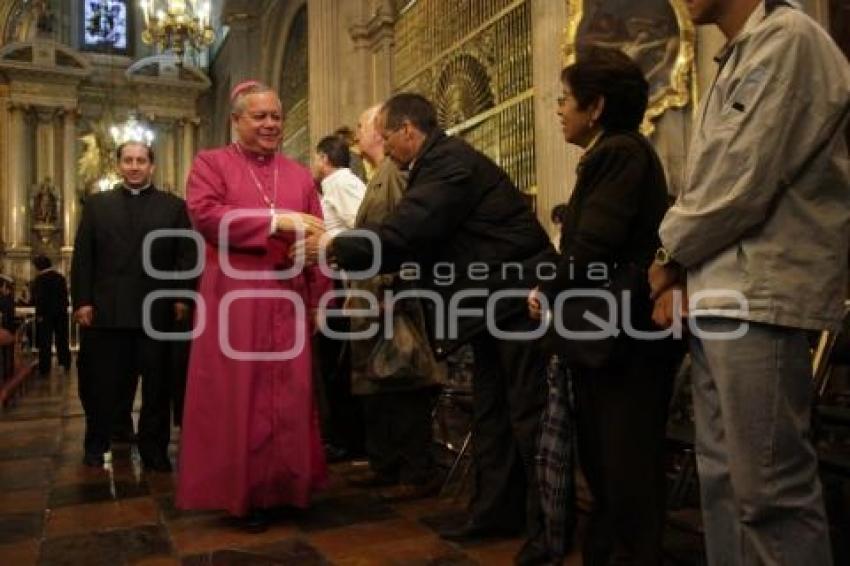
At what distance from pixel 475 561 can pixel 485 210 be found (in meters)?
1.14

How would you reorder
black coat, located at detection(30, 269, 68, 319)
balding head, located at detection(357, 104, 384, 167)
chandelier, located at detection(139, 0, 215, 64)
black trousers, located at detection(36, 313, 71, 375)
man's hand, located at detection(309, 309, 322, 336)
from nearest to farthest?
man's hand, located at detection(309, 309, 322, 336)
balding head, located at detection(357, 104, 384, 167)
black trousers, located at detection(36, 313, 71, 375)
black coat, located at detection(30, 269, 68, 319)
chandelier, located at detection(139, 0, 215, 64)

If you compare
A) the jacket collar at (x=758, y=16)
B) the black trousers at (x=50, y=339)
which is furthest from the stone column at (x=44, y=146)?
the jacket collar at (x=758, y=16)

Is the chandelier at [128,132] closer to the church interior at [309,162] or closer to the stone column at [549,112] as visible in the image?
the church interior at [309,162]

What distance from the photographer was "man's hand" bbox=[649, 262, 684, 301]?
180 centimetres

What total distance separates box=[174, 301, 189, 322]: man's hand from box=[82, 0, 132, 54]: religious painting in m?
21.1

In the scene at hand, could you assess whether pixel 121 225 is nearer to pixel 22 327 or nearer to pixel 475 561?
pixel 475 561

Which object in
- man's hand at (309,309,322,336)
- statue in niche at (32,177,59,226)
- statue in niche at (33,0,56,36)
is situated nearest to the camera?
man's hand at (309,309,322,336)

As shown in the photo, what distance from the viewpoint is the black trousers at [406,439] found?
137 inches

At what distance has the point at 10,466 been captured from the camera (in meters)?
4.21

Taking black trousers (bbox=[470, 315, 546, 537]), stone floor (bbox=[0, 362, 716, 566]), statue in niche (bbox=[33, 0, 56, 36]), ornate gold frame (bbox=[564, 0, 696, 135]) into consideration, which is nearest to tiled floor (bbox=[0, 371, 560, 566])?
stone floor (bbox=[0, 362, 716, 566])

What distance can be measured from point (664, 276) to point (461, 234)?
993 mm

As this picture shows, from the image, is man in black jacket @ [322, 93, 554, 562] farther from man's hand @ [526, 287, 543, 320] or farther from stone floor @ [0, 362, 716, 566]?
man's hand @ [526, 287, 543, 320]

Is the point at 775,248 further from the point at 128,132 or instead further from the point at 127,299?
the point at 128,132

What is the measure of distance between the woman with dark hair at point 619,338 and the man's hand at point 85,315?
285cm
